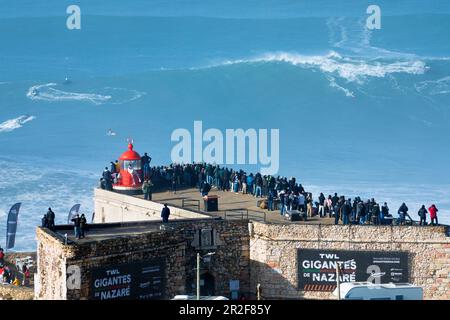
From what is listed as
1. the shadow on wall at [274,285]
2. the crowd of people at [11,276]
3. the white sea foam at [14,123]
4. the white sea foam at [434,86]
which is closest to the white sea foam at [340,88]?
the white sea foam at [434,86]

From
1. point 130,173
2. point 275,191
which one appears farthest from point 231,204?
point 130,173

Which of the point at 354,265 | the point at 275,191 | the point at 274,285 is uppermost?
the point at 275,191

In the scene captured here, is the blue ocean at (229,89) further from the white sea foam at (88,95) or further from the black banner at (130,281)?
the black banner at (130,281)

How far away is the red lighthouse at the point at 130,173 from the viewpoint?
1742 inches

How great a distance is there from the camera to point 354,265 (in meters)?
37.0

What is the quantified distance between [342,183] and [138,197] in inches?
1404

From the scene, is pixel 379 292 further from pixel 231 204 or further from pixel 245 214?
pixel 231 204

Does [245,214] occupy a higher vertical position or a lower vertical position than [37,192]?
lower

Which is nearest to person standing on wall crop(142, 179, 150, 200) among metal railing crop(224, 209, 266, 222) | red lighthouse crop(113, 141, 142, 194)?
red lighthouse crop(113, 141, 142, 194)

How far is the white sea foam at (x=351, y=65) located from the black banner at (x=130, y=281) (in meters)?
68.1

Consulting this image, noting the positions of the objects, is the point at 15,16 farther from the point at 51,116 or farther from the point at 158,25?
the point at 51,116

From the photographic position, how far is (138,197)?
43375 mm

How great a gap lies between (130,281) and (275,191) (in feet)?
30.3
